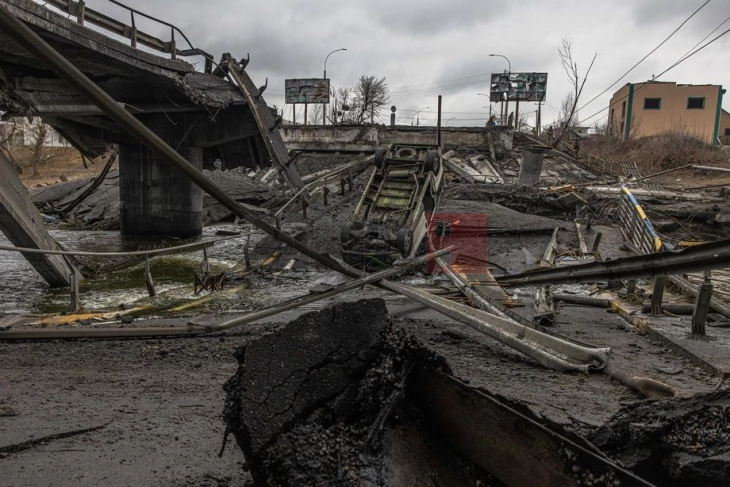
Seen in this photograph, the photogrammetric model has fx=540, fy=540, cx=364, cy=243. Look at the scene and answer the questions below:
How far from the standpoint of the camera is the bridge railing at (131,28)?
13.4 m

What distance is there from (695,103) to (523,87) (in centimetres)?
1584

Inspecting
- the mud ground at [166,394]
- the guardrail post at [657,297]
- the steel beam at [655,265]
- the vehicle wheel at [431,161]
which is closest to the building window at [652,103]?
the vehicle wheel at [431,161]

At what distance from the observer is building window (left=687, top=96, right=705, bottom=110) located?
4956 centimetres

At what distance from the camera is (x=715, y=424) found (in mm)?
3049

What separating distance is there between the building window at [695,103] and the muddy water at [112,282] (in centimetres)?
4726

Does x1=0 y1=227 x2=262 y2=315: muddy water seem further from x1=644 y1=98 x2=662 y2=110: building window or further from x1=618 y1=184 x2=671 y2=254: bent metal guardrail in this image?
x1=644 y1=98 x2=662 y2=110: building window

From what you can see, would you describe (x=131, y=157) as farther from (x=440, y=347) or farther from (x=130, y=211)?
(x=440, y=347)

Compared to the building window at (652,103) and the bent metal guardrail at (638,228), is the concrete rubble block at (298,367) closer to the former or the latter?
the bent metal guardrail at (638,228)

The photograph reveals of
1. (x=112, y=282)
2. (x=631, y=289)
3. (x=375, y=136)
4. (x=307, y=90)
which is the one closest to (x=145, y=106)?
(x=112, y=282)

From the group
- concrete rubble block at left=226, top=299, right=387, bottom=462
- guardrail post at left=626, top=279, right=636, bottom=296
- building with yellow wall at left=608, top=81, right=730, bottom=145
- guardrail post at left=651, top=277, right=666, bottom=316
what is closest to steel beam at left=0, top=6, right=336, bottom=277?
concrete rubble block at left=226, top=299, right=387, bottom=462

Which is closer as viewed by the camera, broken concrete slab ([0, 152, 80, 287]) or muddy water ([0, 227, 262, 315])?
muddy water ([0, 227, 262, 315])

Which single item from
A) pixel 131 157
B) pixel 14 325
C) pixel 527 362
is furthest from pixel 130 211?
pixel 527 362

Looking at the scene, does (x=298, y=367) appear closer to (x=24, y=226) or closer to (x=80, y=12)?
(x=24, y=226)

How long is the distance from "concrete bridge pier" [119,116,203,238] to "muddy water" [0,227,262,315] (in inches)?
86.5
